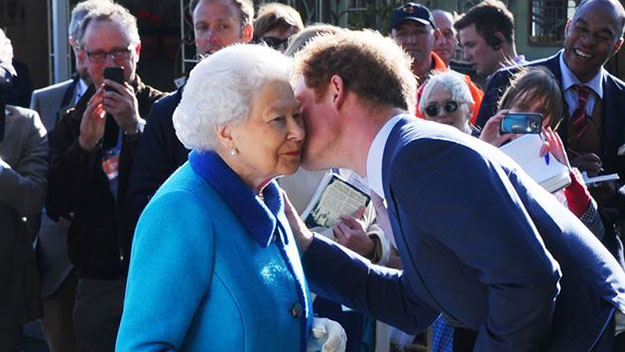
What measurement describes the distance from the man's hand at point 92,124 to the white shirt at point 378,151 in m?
2.05

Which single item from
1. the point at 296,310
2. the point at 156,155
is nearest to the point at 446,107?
the point at 156,155

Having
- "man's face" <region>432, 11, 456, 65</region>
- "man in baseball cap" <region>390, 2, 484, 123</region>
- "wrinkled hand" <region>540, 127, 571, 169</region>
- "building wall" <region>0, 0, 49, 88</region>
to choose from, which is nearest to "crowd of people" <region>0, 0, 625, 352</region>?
"wrinkled hand" <region>540, 127, 571, 169</region>

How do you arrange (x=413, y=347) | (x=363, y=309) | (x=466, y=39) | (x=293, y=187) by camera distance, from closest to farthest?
(x=363, y=309)
(x=293, y=187)
(x=413, y=347)
(x=466, y=39)

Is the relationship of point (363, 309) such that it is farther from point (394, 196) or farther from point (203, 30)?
point (203, 30)

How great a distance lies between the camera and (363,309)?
270 cm

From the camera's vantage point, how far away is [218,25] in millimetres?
4555

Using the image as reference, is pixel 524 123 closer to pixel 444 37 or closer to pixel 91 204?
pixel 91 204

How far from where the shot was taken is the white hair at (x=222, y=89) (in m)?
2.33

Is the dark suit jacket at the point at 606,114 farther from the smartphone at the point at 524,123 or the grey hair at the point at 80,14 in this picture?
the grey hair at the point at 80,14

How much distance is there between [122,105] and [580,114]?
7.04 ft

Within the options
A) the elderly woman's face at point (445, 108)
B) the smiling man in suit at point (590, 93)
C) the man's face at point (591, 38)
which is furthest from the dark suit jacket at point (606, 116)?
the elderly woman's face at point (445, 108)

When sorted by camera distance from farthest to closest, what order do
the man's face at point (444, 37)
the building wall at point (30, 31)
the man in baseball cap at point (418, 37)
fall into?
1. the building wall at point (30, 31)
2. the man's face at point (444, 37)
3. the man in baseball cap at point (418, 37)

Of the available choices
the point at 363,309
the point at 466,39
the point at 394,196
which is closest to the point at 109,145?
the point at 363,309

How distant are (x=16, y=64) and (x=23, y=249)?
341 centimetres
